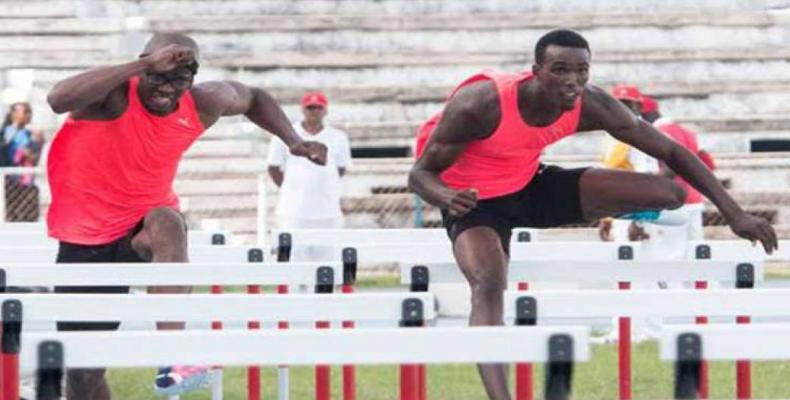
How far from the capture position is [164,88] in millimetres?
A: 10688

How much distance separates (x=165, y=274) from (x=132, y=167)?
152 centimetres

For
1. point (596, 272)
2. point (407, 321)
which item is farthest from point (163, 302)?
point (596, 272)

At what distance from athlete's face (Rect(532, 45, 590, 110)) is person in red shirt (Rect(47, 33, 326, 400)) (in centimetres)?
122

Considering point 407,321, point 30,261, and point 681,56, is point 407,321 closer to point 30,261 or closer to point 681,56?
point 30,261

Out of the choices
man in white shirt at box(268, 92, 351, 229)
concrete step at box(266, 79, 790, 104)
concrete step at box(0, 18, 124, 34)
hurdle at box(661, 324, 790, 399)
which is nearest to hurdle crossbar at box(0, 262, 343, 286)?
hurdle at box(661, 324, 790, 399)

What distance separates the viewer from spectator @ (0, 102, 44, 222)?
2284 centimetres

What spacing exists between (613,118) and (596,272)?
0.78m

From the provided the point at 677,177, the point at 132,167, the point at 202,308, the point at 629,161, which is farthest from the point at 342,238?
the point at 629,161

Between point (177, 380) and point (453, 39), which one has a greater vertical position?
point (453, 39)

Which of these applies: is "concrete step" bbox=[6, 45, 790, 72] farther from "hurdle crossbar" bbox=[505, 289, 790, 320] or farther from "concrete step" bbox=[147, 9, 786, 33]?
"hurdle crossbar" bbox=[505, 289, 790, 320]

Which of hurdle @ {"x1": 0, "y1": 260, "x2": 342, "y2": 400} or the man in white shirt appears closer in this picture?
hurdle @ {"x1": 0, "y1": 260, "x2": 342, "y2": 400}

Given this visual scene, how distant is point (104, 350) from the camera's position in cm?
685

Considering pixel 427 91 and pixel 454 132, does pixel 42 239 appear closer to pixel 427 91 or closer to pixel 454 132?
pixel 454 132

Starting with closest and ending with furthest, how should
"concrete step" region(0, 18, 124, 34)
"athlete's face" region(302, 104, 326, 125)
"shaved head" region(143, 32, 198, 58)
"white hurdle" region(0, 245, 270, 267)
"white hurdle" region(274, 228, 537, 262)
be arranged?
"shaved head" region(143, 32, 198, 58) → "white hurdle" region(0, 245, 270, 267) → "white hurdle" region(274, 228, 537, 262) → "athlete's face" region(302, 104, 326, 125) → "concrete step" region(0, 18, 124, 34)
